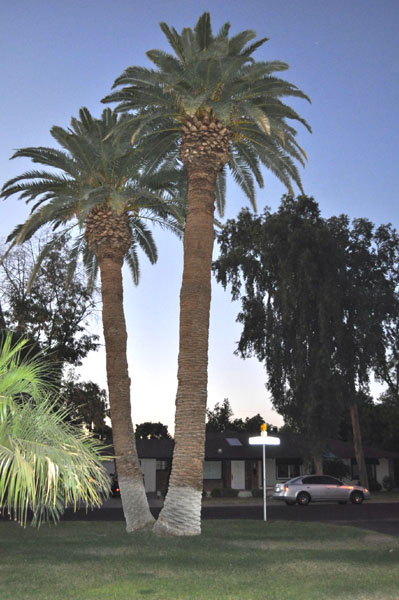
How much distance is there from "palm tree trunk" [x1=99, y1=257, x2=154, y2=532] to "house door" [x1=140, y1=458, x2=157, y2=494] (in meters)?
34.0

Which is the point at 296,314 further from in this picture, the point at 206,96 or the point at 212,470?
the point at 206,96

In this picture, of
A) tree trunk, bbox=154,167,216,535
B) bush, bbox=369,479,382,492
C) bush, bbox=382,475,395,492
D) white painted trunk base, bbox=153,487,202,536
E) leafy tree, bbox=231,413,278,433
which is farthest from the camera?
leafy tree, bbox=231,413,278,433

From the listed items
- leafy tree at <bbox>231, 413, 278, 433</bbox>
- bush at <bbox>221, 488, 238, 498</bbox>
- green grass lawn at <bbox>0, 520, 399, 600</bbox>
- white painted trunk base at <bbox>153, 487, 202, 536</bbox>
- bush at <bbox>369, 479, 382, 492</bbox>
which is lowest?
green grass lawn at <bbox>0, 520, 399, 600</bbox>

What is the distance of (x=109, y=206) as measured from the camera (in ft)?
74.4

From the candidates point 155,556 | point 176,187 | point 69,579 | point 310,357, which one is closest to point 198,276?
point 176,187

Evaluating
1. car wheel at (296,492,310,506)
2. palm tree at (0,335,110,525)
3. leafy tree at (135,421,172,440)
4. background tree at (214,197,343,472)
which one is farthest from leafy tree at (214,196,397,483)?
leafy tree at (135,421,172,440)

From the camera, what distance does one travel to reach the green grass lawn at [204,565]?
10219mm

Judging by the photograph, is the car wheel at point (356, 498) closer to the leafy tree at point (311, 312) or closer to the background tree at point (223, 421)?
the leafy tree at point (311, 312)

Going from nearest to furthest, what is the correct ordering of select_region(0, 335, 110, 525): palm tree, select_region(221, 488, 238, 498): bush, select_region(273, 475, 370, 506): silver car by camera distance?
1. select_region(0, 335, 110, 525): palm tree
2. select_region(273, 475, 370, 506): silver car
3. select_region(221, 488, 238, 498): bush

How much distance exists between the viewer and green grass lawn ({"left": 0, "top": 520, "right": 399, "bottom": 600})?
10.2 metres

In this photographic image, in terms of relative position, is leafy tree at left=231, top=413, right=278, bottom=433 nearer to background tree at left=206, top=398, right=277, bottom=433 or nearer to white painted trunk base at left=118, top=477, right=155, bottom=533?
background tree at left=206, top=398, right=277, bottom=433

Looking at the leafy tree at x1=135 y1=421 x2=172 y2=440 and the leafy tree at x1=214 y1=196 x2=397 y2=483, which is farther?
the leafy tree at x1=135 y1=421 x2=172 y2=440

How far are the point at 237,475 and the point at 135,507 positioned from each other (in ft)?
116

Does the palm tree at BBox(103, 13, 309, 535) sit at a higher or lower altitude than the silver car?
higher
